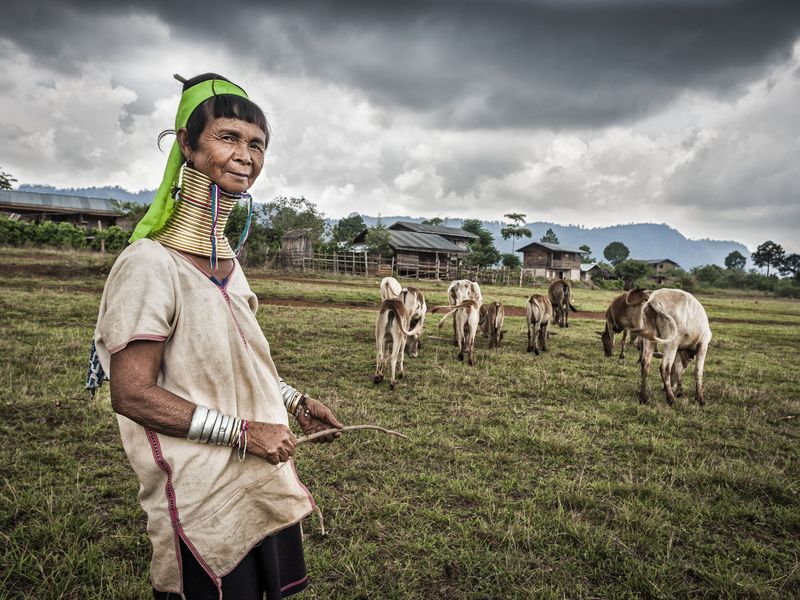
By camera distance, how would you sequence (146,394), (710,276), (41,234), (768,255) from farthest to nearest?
(768,255) → (710,276) → (41,234) → (146,394)

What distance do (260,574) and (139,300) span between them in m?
1.08

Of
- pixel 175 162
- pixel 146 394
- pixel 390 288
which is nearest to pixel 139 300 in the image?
pixel 146 394

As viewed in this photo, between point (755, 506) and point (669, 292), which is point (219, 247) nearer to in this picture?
point (755, 506)

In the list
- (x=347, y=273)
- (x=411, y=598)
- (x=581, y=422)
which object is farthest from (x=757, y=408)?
(x=347, y=273)

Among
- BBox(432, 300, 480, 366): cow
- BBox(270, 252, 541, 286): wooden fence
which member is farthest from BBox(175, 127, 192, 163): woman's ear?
BBox(270, 252, 541, 286): wooden fence

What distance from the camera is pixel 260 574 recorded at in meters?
1.62

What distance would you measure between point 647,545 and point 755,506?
1.42 m

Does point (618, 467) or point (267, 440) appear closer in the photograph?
point (267, 440)

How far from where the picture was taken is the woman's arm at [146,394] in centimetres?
128

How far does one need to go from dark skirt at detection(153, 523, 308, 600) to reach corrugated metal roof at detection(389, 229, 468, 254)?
38166mm

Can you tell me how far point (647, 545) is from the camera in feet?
11.1

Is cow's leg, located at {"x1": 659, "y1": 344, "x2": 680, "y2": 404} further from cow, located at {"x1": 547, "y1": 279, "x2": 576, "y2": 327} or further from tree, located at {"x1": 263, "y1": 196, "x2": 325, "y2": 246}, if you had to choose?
tree, located at {"x1": 263, "y1": 196, "x2": 325, "y2": 246}

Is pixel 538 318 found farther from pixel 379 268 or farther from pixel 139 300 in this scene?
pixel 379 268

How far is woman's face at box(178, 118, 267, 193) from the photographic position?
1.55 m
